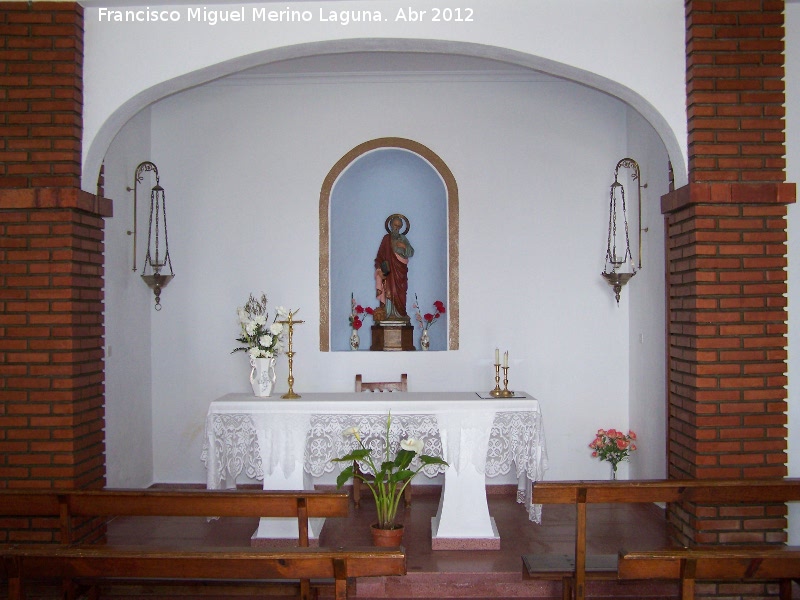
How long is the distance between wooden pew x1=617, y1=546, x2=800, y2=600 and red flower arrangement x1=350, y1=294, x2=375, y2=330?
164 inches

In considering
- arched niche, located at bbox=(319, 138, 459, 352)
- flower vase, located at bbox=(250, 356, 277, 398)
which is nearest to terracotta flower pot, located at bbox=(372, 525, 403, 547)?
flower vase, located at bbox=(250, 356, 277, 398)

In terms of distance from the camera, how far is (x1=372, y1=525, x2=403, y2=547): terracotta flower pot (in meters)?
4.88

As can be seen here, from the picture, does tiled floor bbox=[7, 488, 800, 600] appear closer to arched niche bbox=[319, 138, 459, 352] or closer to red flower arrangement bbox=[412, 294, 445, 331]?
red flower arrangement bbox=[412, 294, 445, 331]

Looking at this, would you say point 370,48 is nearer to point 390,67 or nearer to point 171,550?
point 390,67

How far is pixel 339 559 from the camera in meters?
3.07

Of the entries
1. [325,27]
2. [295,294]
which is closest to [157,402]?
[295,294]

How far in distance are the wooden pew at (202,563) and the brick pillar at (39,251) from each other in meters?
1.55

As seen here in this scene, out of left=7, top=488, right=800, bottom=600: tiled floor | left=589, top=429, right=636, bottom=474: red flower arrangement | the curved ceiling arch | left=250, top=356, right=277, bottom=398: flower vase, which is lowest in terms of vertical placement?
left=7, top=488, right=800, bottom=600: tiled floor

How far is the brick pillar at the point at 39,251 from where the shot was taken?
4664 millimetres

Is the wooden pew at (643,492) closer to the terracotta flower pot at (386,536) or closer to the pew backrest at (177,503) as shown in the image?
the pew backrest at (177,503)

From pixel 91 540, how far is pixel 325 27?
11.5 feet

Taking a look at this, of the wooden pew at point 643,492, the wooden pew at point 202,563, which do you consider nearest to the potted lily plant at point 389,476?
the wooden pew at point 643,492

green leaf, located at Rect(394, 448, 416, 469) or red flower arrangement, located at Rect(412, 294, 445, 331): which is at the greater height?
red flower arrangement, located at Rect(412, 294, 445, 331)

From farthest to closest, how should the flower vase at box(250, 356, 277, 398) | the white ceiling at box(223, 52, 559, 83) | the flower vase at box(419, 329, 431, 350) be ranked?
the flower vase at box(419, 329, 431, 350), the white ceiling at box(223, 52, 559, 83), the flower vase at box(250, 356, 277, 398)
